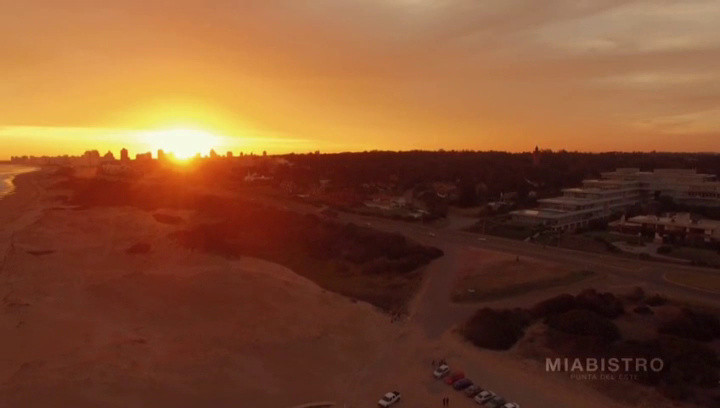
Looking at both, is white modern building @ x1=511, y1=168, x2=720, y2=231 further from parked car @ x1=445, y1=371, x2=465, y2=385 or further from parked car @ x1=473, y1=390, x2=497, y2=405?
parked car @ x1=473, y1=390, x2=497, y2=405

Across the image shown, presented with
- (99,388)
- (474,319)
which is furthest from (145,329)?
(474,319)

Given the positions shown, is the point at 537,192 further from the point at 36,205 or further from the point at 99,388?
the point at 36,205

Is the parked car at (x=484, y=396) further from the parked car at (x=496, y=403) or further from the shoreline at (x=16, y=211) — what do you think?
the shoreline at (x=16, y=211)

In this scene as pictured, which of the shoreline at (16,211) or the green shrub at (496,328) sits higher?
the shoreline at (16,211)

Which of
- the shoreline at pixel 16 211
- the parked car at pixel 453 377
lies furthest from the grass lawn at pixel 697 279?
the shoreline at pixel 16 211

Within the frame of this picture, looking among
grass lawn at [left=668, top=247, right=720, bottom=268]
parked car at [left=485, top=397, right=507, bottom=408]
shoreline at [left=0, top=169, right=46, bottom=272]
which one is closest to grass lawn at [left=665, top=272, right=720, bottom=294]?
grass lawn at [left=668, top=247, right=720, bottom=268]

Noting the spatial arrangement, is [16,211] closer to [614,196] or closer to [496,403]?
[496,403]
